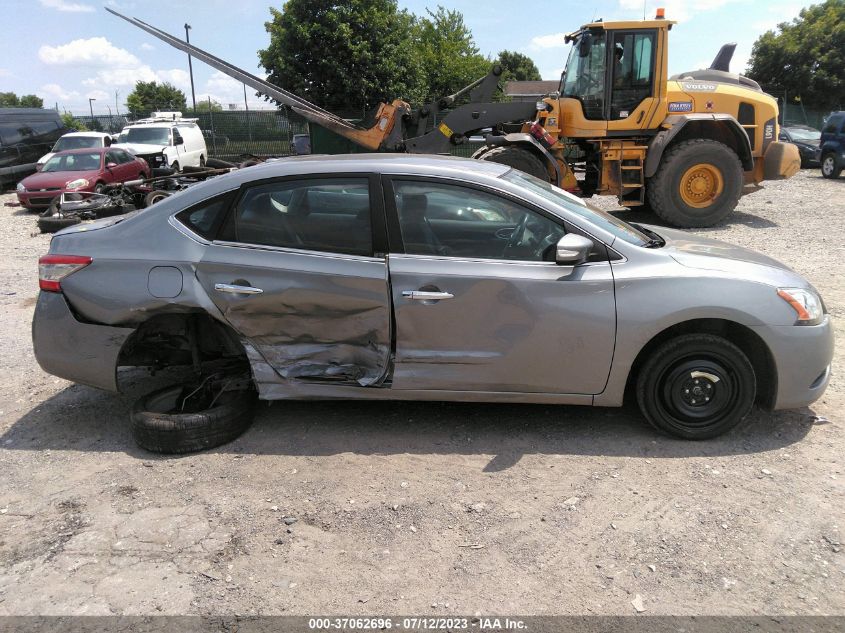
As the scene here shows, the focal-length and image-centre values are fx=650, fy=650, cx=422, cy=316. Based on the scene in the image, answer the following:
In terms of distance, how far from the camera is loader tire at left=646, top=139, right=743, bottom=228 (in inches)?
461

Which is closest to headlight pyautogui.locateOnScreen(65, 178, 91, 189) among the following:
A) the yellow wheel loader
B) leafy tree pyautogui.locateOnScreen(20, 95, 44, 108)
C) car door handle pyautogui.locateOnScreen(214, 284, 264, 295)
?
the yellow wheel loader

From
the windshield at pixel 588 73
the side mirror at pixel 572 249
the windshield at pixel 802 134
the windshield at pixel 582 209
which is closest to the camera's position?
the side mirror at pixel 572 249

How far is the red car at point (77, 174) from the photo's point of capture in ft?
48.2

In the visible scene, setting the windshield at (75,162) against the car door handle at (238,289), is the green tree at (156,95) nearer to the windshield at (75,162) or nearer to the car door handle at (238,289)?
the windshield at (75,162)

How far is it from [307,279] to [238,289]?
1.41 feet

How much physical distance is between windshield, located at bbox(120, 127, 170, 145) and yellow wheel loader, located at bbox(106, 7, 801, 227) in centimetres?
904

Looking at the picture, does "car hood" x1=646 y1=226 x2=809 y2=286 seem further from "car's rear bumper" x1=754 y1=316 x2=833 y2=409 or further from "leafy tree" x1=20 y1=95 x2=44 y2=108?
"leafy tree" x1=20 y1=95 x2=44 y2=108

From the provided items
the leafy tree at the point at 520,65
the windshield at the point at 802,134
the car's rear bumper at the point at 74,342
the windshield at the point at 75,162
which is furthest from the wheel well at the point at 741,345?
the leafy tree at the point at 520,65

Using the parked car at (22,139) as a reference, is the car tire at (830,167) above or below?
below

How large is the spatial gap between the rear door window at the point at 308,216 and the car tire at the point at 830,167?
795 inches

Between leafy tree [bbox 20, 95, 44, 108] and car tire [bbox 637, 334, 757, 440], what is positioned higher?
leafy tree [bbox 20, 95, 44, 108]

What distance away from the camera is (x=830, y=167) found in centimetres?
1955

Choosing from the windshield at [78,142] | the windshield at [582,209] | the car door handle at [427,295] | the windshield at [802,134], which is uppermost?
the windshield at [78,142]

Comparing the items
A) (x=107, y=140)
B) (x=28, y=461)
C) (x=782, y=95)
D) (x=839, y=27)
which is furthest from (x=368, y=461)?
(x=839, y=27)
